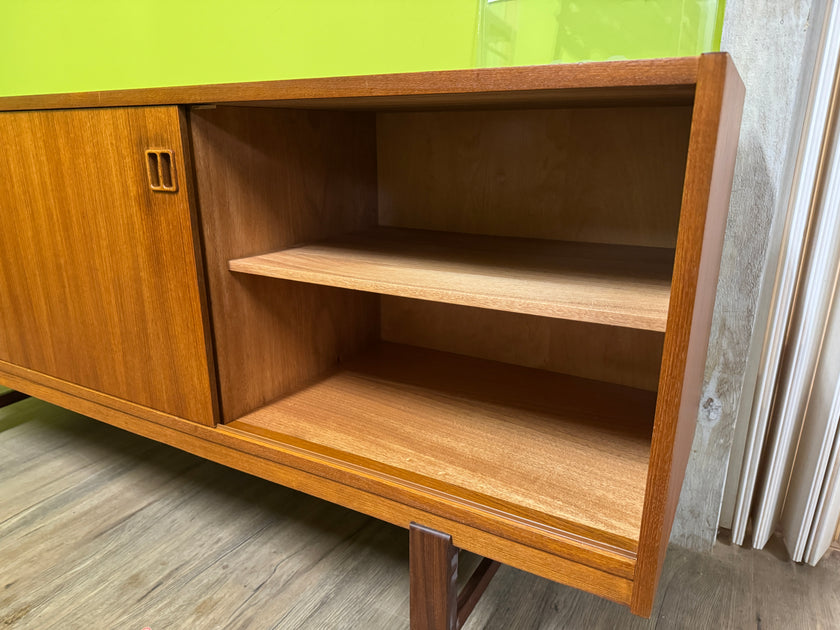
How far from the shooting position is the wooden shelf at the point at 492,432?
2.11ft

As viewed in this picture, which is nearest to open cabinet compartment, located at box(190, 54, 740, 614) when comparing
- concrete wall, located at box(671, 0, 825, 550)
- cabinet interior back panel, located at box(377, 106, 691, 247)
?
cabinet interior back panel, located at box(377, 106, 691, 247)

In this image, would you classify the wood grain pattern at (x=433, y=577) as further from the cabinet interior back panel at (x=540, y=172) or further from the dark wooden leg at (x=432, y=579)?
the cabinet interior back panel at (x=540, y=172)

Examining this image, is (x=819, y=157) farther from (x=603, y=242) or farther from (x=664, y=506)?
(x=664, y=506)

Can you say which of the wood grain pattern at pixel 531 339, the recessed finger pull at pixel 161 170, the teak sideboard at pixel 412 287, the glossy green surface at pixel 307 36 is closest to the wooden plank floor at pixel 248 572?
the teak sideboard at pixel 412 287

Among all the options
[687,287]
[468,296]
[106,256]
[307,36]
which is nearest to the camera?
[687,287]

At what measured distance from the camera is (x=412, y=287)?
645 millimetres

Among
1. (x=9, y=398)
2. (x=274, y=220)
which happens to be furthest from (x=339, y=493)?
(x=9, y=398)

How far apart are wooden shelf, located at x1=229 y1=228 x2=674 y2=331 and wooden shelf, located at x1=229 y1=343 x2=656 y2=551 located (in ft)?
0.73

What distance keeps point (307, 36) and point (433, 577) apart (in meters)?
1.05

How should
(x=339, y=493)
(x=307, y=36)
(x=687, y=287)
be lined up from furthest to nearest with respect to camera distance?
(x=307, y=36)
(x=339, y=493)
(x=687, y=287)

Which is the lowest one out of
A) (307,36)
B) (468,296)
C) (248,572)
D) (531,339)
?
(248,572)

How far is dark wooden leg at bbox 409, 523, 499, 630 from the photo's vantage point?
0.65 m

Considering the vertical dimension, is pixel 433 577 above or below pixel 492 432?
below

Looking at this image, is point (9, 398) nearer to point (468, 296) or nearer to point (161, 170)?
point (161, 170)
